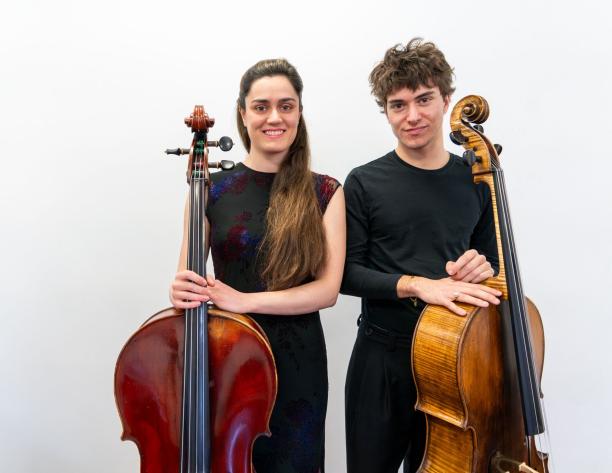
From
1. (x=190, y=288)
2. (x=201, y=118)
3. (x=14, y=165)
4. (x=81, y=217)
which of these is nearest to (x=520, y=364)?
(x=190, y=288)

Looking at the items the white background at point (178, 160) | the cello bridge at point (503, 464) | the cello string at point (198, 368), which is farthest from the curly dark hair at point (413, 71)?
the cello bridge at point (503, 464)

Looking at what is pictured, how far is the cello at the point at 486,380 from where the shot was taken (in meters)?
1.12

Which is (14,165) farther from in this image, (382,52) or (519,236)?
(519,236)

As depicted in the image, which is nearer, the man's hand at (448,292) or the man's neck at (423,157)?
the man's hand at (448,292)

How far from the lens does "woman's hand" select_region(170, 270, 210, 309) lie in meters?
1.09

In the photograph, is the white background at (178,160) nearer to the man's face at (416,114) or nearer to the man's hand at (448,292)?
the man's face at (416,114)

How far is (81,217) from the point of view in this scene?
6.35 ft

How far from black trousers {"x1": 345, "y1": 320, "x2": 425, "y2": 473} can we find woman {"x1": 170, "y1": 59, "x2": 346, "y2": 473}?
112mm

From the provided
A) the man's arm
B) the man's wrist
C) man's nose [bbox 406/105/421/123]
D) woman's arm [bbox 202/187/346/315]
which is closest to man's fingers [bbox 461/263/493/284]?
the man's wrist

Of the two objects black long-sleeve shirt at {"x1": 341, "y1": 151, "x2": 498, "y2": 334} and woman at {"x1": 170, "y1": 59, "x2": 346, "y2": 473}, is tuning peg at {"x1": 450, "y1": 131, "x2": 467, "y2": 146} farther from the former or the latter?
woman at {"x1": 170, "y1": 59, "x2": 346, "y2": 473}

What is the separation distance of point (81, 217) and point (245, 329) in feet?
3.76

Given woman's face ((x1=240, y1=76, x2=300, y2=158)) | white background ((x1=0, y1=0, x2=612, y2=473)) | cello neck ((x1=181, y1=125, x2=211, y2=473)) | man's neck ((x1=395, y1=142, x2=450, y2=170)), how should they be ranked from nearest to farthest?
cello neck ((x1=181, y1=125, x2=211, y2=473))
woman's face ((x1=240, y1=76, x2=300, y2=158))
man's neck ((x1=395, y1=142, x2=450, y2=170))
white background ((x1=0, y1=0, x2=612, y2=473))

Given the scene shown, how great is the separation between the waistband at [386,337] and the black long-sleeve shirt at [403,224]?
0.06 ft

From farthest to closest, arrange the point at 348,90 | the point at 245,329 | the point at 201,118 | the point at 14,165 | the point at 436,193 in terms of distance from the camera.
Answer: the point at 348,90, the point at 14,165, the point at 436,193, the point at 201,118, the point at 245,329
